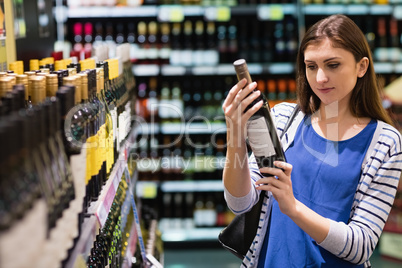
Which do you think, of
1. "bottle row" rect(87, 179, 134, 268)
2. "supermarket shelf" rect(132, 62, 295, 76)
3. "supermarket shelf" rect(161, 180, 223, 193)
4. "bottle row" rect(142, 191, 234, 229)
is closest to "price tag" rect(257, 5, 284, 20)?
"supermarket shelf" rect(132, 62, 295, 76)

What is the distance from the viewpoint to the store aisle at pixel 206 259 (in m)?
4.49

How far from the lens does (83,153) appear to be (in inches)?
50.2

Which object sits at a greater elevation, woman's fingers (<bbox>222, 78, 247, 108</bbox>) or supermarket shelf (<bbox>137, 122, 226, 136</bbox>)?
woman's fingers (<bbox>222, 78, 247, 108</bbox>)

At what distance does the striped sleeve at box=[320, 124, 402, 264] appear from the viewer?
162 centimetres

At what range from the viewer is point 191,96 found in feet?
16.7

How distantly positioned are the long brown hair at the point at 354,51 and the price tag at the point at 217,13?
2883mm

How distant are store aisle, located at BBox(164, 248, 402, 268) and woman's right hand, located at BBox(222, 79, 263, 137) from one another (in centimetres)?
316

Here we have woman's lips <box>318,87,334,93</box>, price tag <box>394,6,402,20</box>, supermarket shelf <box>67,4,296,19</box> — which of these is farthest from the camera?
price tag <box>394,6,402,20</box>

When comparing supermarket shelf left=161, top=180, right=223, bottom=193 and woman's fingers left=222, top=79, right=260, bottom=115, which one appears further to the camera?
supermarket shelf left=161, top=180, right=223, bottom=193

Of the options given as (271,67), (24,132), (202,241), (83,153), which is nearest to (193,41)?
(271,67)

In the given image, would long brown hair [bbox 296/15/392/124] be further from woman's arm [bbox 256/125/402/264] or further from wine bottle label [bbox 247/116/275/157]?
wine bottle label [bbox 247/116/275/157]

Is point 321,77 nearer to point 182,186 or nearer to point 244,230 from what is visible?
point 244,230

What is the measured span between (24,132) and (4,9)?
1.56 meters

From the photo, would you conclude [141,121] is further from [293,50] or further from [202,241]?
[293,50]
